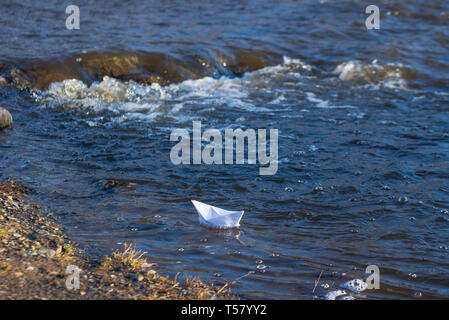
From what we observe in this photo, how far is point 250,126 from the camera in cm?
745

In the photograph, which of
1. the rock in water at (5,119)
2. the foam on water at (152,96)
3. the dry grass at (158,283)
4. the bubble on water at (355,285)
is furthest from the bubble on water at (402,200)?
the rock in water at (5,119)

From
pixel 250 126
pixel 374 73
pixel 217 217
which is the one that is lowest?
pixel 217 217

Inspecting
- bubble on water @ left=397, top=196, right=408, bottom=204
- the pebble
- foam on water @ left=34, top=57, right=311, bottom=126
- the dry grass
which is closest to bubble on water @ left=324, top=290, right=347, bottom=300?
the dry grass

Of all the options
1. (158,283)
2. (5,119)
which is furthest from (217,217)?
(5,119)

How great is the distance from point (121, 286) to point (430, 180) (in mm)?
3785

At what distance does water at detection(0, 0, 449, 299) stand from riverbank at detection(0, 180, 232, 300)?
0.71ft

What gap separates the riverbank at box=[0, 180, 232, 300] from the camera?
3127 mm

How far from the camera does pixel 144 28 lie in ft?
37.5

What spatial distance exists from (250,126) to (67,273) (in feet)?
14.6

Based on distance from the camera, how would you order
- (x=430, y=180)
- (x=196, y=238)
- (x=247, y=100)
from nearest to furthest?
(x=196, y=238) < (x=430, y=180) < (x=247, y=100)

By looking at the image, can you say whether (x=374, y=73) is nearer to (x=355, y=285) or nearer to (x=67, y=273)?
(x=355, y=285)

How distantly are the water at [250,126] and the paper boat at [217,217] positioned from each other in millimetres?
79
